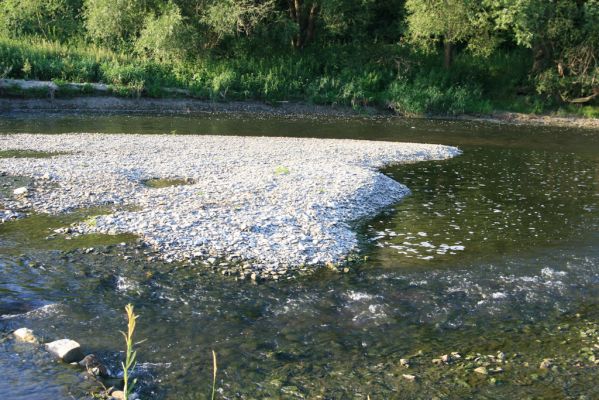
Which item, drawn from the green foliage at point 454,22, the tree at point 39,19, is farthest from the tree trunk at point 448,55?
the tree at point 39,19

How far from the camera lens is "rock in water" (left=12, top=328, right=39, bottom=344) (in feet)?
24.0

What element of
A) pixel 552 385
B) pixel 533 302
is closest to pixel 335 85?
pixel 533 302

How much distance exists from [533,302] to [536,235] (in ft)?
13.8

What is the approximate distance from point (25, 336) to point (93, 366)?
1.23 meters

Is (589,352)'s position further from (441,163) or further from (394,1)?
(394,1)

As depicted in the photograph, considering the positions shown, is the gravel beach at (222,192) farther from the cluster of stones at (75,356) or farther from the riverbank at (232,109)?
the riverbank at (232,109)

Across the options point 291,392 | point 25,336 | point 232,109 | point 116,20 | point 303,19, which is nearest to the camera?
point 291,392

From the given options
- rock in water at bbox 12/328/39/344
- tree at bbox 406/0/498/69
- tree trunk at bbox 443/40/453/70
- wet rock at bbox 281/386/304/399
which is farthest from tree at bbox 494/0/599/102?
rock in water at bbox 12/328/39/344

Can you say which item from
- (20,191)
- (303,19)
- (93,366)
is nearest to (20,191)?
(20,191)

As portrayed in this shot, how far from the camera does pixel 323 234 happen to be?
470 inches

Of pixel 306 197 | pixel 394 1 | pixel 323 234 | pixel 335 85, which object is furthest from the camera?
pixel 394 1

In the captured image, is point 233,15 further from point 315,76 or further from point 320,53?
point 320,53

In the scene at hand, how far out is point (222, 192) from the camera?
14.4 metres

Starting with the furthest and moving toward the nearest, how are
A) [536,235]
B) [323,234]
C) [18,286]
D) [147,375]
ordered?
[536,235] < [323,234] < [18,286] < [147,375]
